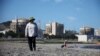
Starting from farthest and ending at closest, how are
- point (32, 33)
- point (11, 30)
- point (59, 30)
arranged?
point (59, 30), point (11, 30), point (32, 33)

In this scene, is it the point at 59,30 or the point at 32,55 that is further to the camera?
the point at 59,30

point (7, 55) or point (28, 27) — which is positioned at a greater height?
point (28, 27)

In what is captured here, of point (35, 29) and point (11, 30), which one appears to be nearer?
point (35, 29)

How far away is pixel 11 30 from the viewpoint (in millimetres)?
75250

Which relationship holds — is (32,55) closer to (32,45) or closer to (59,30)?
(32,45)

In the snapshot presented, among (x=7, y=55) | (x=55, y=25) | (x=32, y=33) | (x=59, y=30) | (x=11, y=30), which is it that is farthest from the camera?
(x=55, y=25)

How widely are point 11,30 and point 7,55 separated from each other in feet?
227

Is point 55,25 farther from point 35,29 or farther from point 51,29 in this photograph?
point 35,29

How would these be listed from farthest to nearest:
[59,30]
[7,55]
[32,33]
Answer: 1. [59,30]
2. [32,33]
3. [7,55]

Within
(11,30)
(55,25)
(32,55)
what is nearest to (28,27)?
(32,55)

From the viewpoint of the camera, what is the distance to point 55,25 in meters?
137

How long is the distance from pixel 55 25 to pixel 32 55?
131m

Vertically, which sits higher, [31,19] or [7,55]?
[31,19]

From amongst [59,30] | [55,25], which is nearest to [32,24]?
[59,30]
